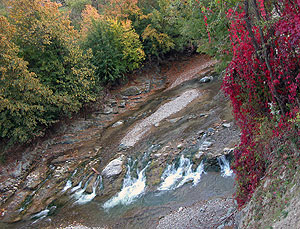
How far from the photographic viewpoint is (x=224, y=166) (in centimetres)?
1057

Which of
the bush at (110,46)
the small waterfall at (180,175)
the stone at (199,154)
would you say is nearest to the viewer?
the small waterfall at (180,175)

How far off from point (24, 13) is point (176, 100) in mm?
13124

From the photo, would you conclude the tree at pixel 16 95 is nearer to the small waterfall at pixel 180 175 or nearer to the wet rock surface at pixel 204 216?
the small waterfall at pixel 180 175

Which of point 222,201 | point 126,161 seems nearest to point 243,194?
point 222,201

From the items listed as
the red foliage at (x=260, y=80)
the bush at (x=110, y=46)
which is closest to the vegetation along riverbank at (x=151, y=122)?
the red foliage at (x=260, y=80)

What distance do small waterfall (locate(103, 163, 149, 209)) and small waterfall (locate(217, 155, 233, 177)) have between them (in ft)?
11.9

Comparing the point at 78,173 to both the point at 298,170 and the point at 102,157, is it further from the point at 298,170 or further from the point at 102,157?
the point at 298,170

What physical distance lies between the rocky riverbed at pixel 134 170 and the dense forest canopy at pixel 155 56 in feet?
6.47

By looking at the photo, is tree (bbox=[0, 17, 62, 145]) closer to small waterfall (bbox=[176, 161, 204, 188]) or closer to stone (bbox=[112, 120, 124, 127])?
stone (bbox=[112, 120, 124, 127])

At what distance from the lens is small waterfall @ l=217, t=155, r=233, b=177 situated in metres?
10.2

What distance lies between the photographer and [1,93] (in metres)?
15.6

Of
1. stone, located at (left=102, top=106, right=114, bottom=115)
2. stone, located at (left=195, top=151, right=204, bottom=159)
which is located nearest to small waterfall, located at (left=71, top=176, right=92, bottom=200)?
stone, located at (left=195, top=151, right=204, bottom=159)

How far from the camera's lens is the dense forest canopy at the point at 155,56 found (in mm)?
6004

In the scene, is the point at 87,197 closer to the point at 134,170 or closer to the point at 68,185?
the point at 68,185
